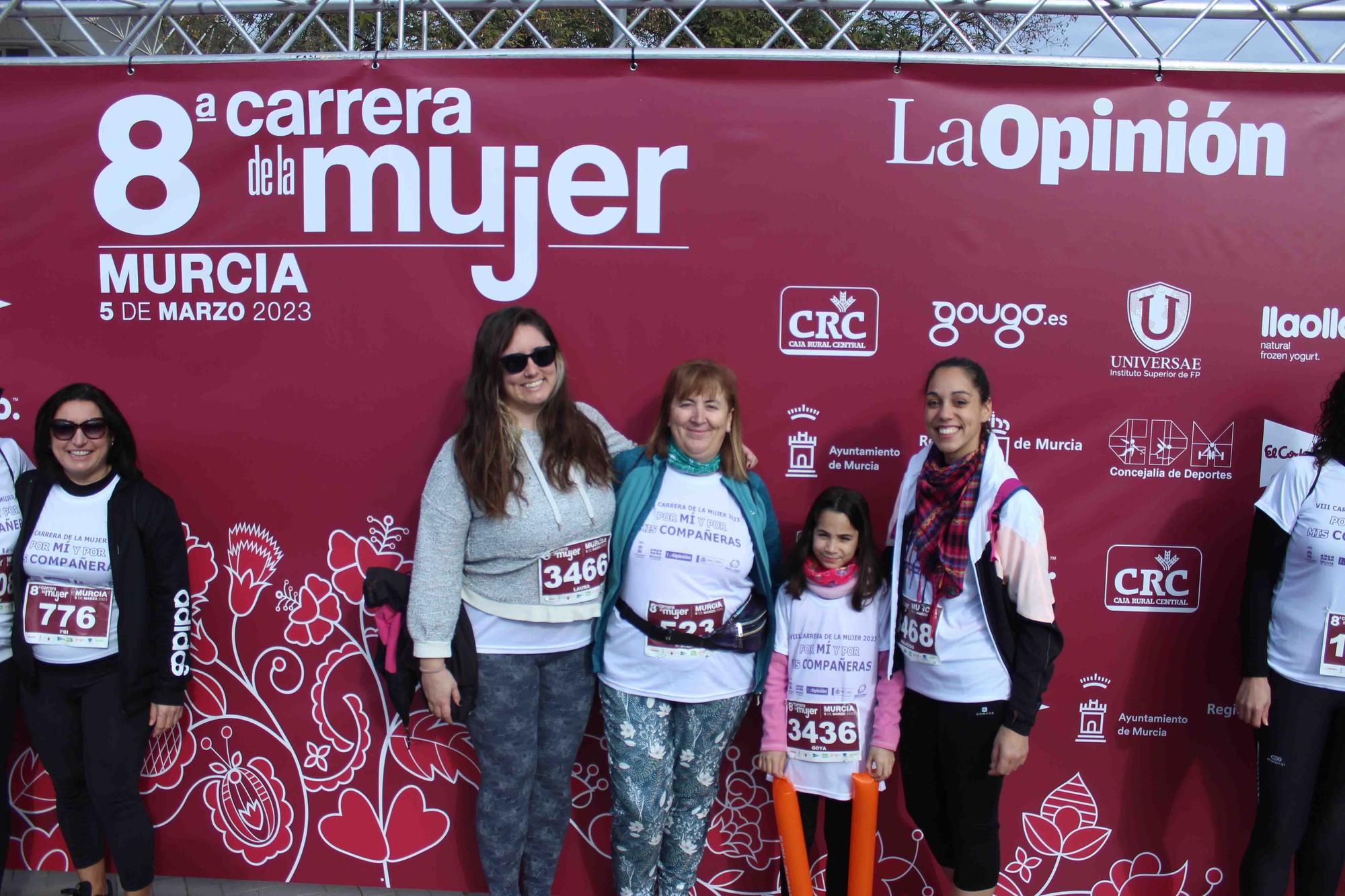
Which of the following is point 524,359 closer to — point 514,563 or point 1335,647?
point 514,563

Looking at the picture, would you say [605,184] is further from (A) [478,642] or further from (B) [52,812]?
(B) [52,812]

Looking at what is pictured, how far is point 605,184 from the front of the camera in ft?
9.53

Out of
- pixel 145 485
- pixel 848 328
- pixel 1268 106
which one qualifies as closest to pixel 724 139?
pixel 848 328

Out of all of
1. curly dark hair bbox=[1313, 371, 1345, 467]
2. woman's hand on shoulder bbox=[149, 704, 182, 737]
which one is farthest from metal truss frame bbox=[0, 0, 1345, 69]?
woman's hand on shoulder bbox=[149, 704, 182, 737]

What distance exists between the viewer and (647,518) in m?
2.53

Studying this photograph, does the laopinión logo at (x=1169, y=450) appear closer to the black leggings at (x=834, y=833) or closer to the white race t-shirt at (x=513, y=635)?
the black leggings at (x=834, y=833)

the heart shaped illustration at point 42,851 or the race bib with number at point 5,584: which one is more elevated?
the race bib with number at point 5,584

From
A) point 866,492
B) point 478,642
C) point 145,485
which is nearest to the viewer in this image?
point 478,642

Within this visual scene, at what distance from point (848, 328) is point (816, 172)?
0.49 meters

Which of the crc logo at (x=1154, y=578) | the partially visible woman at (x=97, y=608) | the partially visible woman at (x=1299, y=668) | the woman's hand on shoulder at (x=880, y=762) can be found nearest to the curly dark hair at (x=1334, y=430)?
the partially visible woman at (x=1299, y=668)

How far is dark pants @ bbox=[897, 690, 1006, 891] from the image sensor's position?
244 centimetres

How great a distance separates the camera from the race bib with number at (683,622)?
2.51 meters

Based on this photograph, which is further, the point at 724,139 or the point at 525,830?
the point at 724,139

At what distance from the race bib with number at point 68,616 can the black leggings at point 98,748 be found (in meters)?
0.08
